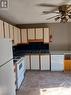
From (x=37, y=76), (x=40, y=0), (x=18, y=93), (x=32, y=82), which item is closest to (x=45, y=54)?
(x=37, y=76)

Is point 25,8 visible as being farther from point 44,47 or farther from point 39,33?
point 44,47

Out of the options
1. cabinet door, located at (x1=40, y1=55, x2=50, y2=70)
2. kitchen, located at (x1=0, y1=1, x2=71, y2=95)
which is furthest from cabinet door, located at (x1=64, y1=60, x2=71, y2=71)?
cabinet door, located at (x1=40, y1=55, x2=50, y2=70)

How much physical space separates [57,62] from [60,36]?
138 centimetres

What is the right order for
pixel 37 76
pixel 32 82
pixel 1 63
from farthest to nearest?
pixel 37 76 → pixel 32 82 → pixel 1 63

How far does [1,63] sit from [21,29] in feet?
19.4

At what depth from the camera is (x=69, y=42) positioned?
7.69 m

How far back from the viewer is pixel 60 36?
776 cm

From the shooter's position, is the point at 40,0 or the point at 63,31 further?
the point at 63,31

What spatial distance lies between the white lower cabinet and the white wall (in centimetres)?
79

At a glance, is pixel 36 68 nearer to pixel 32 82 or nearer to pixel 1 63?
pixel 32 82

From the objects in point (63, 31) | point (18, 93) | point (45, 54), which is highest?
point (63, 31)

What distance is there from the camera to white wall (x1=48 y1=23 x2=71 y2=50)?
7.70 meters

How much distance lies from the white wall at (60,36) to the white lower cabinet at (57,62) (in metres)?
0.79

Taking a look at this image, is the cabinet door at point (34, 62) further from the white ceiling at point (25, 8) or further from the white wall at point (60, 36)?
the white ceiling at point (25, 8)
